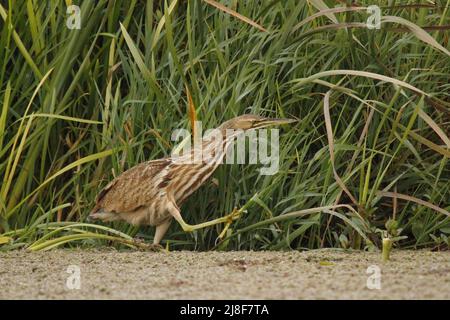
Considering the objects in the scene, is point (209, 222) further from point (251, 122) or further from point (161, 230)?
point (251, 122)

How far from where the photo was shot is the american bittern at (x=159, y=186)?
16.0 feet

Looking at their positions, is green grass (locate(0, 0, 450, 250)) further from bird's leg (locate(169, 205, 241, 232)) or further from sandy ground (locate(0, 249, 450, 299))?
sandy ground (locate(0, 249, 450, 299))

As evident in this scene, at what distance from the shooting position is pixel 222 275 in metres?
3.97

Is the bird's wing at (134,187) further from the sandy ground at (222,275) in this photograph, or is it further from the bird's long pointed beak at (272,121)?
the bird's long pointed beak at (272,121)

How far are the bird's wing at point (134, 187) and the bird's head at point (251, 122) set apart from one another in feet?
1.10

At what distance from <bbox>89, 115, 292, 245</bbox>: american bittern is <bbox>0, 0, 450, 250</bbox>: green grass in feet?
0.28

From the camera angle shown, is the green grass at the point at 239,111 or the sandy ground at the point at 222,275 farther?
the green grass at the point at 239,111

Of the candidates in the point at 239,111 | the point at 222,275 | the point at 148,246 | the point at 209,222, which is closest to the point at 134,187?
the point at 148,246

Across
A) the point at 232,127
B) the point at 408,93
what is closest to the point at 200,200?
the point at 232,127

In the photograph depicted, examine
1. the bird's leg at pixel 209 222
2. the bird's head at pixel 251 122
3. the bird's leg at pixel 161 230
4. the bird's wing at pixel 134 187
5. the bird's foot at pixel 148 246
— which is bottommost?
the bird's foot at pixel 148 246

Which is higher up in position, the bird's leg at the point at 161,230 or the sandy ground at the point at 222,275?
the bird's leg at the point at 161,230

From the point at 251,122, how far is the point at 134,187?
57 cm

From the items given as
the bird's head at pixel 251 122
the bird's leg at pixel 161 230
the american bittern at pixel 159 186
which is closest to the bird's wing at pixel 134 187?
the american bittern at pixel 159 186

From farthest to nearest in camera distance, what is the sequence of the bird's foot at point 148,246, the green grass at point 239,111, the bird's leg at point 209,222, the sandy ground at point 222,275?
1. the green grass at point 239,111
2. the bird's foot at point 148,246
3. the bird's leg at point 209,222
4. the sandy ground at point 222,275
